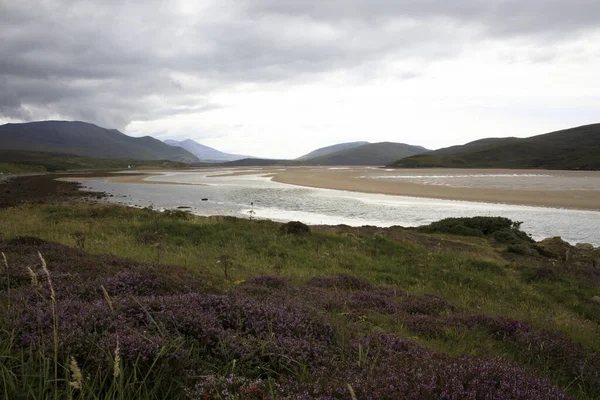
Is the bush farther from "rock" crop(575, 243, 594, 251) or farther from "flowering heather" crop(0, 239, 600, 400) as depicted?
"flowering heather" crop(0, 239, 600, 400)

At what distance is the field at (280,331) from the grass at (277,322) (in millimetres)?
26

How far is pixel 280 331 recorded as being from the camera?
4.46 m

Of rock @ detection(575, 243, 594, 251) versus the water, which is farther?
the water

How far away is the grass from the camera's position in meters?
3.11

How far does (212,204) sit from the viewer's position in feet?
135

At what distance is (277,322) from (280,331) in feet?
0.55

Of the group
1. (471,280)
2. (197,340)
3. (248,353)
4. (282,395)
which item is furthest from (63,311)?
(471,280)

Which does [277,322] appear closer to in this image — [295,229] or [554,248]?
[295,229]

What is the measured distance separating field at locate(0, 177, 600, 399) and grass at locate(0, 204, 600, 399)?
0.09ft

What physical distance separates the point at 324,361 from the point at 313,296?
3583 millimetres

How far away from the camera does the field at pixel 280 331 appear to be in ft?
9.84

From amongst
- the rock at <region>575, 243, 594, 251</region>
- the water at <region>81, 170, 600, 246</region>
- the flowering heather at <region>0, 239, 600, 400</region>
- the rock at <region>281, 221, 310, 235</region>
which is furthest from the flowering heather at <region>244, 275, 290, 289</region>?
the rock at <region>575, 243, 594, 251</region>

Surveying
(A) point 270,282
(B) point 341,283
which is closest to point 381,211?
(B) point 341,283

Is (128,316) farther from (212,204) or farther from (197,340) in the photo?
(212,204)
